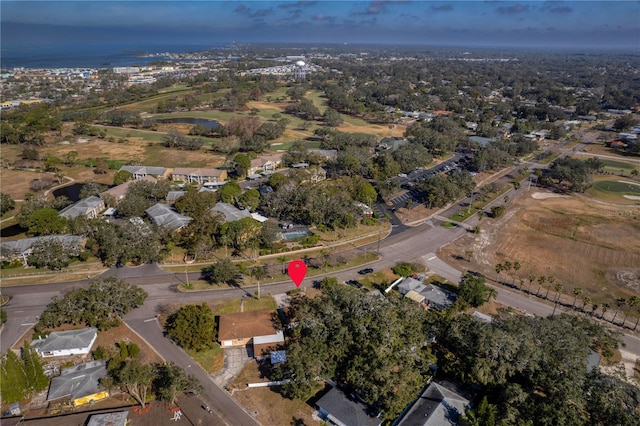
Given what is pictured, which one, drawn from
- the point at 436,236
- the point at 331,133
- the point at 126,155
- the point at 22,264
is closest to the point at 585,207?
the point at 436,236

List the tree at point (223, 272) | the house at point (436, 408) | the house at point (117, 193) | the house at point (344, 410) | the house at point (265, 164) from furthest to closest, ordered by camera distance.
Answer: the house at point (265, 164) → the house at point (117, 193) → the tree at point (223, 272) → the house at point (344, 410) → the house at point (436, 408)

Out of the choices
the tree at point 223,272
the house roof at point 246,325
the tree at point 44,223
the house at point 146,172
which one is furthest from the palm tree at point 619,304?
the house at point 146,172

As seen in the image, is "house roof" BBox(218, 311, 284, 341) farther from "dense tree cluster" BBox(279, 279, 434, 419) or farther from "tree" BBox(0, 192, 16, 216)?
"tree" BBox(0, 192, 16, 216)

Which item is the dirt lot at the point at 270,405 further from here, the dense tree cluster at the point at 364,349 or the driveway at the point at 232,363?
the dense tree cluster at the point at 364,349

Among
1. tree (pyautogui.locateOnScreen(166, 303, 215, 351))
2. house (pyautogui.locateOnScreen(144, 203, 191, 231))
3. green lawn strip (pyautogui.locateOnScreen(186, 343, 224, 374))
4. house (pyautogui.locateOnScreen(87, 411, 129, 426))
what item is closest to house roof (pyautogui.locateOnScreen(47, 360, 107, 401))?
house (pyautogui.locateOnScreen(87, 411, 129, 426))

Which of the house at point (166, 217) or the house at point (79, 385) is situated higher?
the house at point (166, 217)

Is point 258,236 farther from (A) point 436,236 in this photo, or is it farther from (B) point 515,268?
(B) point 515,268

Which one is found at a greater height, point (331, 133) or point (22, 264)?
point (331, 133)
